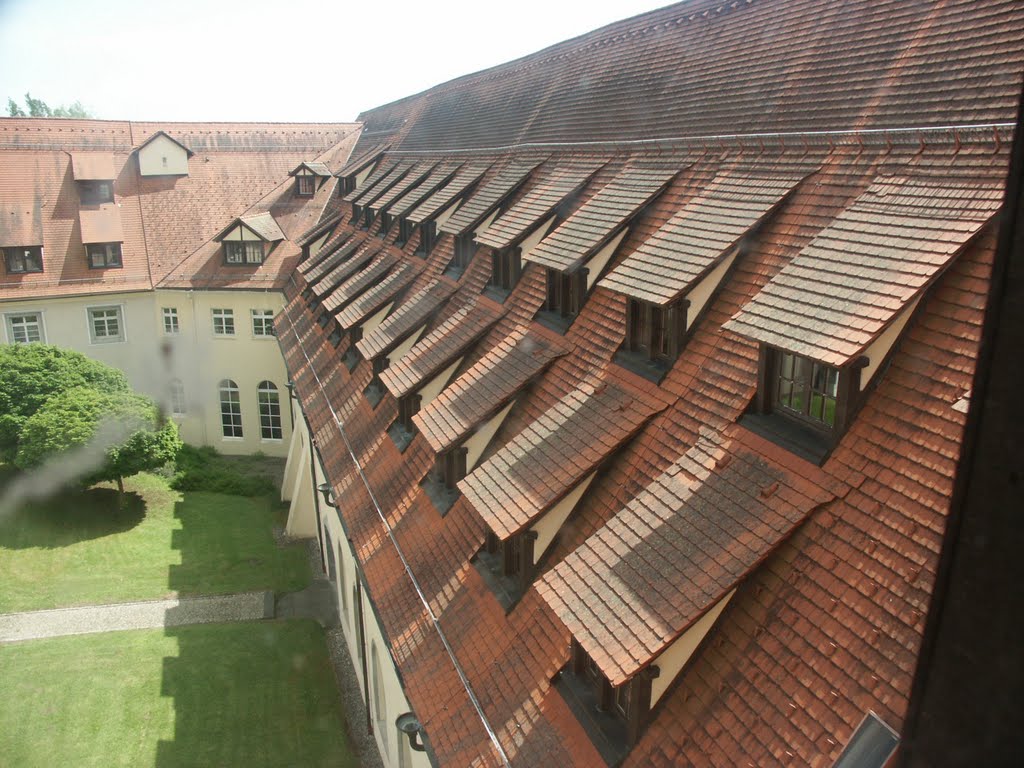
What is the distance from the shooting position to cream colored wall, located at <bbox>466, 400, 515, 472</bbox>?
510 inches

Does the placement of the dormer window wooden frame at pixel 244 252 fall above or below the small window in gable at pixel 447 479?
above

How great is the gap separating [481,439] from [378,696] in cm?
752

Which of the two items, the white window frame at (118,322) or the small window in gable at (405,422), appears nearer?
the small window in gable at (405,422)

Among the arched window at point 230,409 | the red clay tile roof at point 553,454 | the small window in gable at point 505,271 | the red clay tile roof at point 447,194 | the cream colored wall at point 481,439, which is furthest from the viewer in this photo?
the arched window at point 230,409

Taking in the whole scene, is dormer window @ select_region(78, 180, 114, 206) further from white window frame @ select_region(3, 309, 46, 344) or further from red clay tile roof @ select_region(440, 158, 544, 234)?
red clay tile roof @ select_region(440, 158, 544, 234)

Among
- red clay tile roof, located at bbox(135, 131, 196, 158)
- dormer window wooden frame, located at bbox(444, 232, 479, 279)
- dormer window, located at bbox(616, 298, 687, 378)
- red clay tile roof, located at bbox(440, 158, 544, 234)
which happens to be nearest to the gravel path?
dormer window wooden frame, located at bbox(444, 232, 479, 279)

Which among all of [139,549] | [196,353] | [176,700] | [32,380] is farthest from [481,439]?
[196,353]

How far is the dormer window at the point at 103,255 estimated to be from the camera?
122 ft

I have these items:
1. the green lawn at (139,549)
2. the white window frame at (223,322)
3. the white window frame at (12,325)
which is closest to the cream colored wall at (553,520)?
the green lawn at (139,549)

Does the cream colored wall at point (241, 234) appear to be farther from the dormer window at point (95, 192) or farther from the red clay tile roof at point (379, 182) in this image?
the red clay tile roof at point (379, 182)

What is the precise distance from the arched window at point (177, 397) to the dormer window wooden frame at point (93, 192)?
8818mm

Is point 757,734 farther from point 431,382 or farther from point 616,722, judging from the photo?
point 431,382

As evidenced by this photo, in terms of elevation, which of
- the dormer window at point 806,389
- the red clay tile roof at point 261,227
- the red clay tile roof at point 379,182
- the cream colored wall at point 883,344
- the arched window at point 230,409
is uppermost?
the red clay tile roof at point 379,182

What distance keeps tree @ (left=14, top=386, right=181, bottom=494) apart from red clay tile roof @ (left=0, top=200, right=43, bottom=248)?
379 inches
